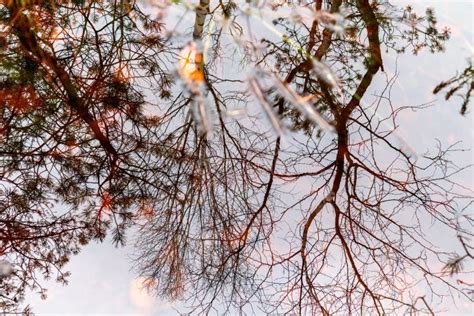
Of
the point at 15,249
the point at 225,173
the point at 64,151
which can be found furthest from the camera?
the point at 225,173

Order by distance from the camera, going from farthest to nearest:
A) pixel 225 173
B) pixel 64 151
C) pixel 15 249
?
pixel 225 173 → pixel 64 151 → pixel 15 249

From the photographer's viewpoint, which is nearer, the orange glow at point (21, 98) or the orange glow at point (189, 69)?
the orange glow at point (189, 69)

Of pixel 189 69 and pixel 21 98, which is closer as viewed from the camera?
pixel 189 69

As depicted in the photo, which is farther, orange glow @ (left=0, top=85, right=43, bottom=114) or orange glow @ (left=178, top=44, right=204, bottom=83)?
orange glow @ (left=0, top=85, right=43, bottom=114)

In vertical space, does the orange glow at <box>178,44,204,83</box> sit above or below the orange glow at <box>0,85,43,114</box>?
below

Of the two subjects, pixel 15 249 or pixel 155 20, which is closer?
pixel 15 249

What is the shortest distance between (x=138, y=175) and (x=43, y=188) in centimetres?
75

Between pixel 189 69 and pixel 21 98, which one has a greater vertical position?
pixel 21 98

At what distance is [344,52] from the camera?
12.1 ft

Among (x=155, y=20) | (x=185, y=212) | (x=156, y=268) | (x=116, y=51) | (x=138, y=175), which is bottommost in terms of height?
(x=156, y=268)

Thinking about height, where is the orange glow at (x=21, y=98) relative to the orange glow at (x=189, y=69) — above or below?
above

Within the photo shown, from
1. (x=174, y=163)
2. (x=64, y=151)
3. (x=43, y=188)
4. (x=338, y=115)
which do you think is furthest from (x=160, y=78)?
(x=338, y=115)

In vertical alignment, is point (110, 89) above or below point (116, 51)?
below

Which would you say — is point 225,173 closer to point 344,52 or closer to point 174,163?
point 174,163
